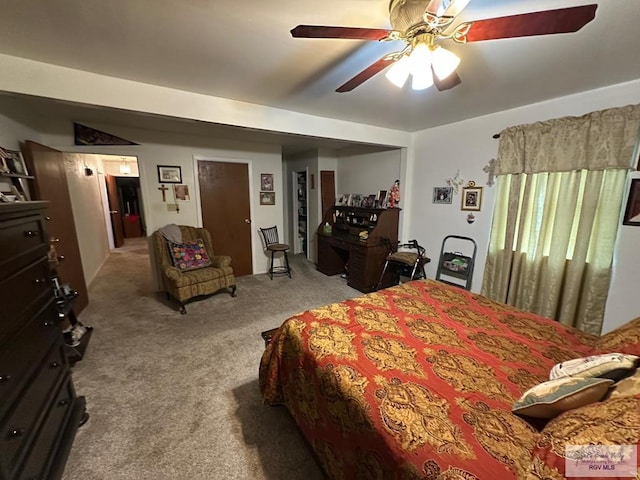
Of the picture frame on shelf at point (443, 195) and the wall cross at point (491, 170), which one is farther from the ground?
the wall cross at point (491, 170)

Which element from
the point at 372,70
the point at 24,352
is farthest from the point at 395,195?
the point at 24,352

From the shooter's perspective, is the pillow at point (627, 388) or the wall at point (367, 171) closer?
the pillow at point (627, 388)

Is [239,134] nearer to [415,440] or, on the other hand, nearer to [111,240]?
[415,440]

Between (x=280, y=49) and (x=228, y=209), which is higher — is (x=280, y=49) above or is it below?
above

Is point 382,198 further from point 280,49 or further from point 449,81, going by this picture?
point 280,49

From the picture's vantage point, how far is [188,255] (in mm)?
3383

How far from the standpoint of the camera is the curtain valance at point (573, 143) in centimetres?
199

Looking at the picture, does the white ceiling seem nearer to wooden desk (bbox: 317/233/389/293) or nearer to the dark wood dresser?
→ the dark wood dresser

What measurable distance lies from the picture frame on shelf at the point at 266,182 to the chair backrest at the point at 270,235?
691mm

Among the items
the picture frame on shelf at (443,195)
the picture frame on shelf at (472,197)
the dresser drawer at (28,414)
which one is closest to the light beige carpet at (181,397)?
the dresser drawer at (28,414)

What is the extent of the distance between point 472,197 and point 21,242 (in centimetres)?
380

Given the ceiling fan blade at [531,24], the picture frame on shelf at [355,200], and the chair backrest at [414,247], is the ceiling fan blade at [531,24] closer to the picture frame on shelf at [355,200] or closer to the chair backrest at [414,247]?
the chair backrest at [414,247]

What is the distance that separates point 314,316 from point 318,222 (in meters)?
3.50

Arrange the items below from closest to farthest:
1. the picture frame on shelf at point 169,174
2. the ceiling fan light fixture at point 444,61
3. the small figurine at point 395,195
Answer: the ceiling fan light fixture at point 444,61 → the picture frame on shelf at point 169,174 → the small figurine at point 395,195
